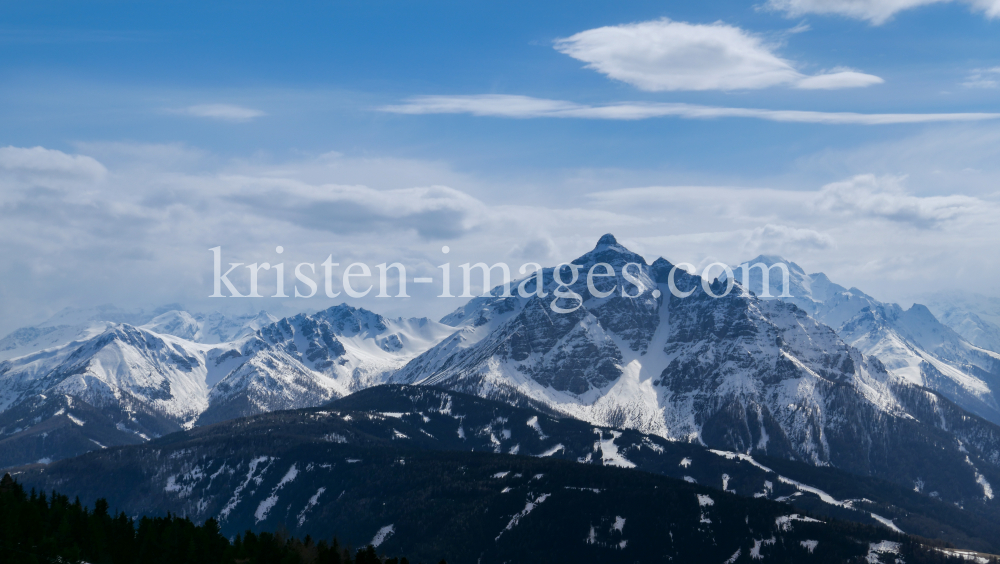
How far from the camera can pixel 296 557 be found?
174 metres

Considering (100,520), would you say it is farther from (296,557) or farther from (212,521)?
(296,557)

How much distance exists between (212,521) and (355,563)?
36565 mm

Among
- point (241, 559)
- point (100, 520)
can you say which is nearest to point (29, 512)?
point (100, 520)

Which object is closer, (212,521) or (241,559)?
(241,559)

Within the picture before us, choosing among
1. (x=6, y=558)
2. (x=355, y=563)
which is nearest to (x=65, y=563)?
(x=6, y=558)


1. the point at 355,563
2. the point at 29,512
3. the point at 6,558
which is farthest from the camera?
the point at 355,563

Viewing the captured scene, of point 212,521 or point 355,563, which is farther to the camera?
point 212,521

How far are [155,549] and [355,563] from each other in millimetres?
36408

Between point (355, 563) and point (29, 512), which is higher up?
point (29, 512)

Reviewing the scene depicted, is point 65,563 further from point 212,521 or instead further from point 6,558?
point 212,521

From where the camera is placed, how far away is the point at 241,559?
173 metres

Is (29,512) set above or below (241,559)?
above

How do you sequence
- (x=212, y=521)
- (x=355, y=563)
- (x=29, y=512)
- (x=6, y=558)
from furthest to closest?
1. (x=212, y=521)
2. (x=355, y=563)
3. (x=29, y=512)
4. (x=6, y=558)

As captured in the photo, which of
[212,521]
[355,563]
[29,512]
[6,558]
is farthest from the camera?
[212,521]
